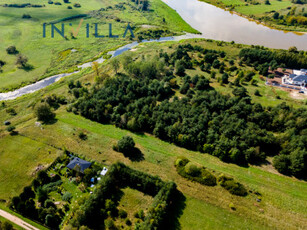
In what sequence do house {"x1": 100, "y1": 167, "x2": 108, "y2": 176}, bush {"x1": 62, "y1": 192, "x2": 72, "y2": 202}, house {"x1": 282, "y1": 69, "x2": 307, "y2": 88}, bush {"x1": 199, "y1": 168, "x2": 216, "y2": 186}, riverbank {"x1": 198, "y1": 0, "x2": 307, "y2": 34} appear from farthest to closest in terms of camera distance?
riverbank {"x1": 198, "y1": 0, "x2": 307, "y2": 34}, house {"x1": 282, "y1": 69, "x2": 307, "y2": 88}, house {"x1": 100, "y1": 167, "x2": 108, "y2": 176}, bush {"x1": 199, "y1": 168, "x2": 216, "y2": 186}, bush {"x1": 62, "y1": 192, "x2": 72, "y2": 202}

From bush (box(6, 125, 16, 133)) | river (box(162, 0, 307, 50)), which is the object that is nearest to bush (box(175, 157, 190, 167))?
bush (box(6, 125, 16, 133))

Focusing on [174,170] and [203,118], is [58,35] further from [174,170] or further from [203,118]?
[174,170]

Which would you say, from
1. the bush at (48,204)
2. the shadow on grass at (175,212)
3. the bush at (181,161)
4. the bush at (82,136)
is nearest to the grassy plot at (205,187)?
the shadow on grass at (175,212)

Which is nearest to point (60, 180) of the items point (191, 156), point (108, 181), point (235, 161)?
point (108, 181)

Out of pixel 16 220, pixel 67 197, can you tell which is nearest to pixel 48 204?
pixel 67 197

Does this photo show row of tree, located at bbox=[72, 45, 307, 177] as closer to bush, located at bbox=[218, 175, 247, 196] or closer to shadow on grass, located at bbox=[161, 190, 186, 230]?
bush, located at bbox=[218, 175, 247, 196]

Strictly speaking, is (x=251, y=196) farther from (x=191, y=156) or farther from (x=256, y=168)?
(x=191, y=156)
